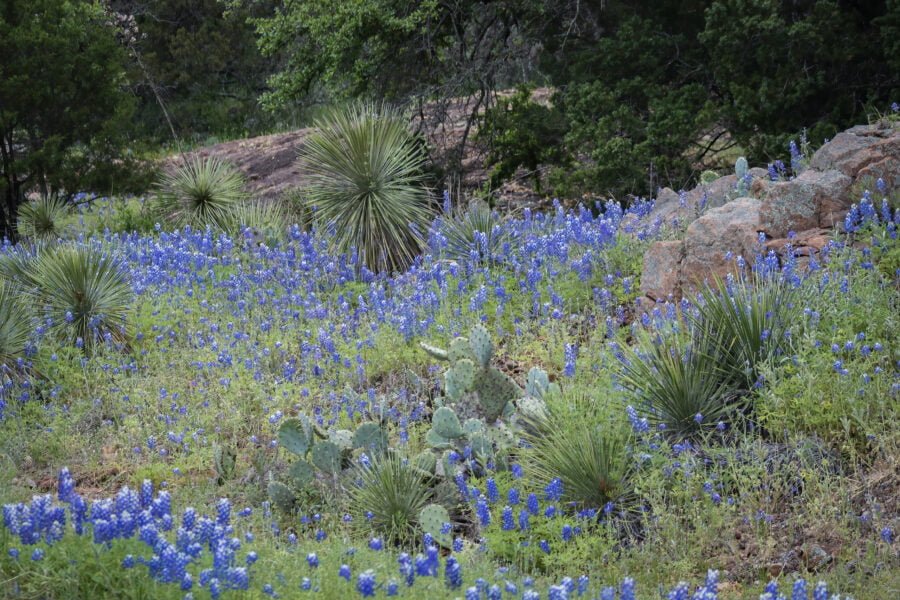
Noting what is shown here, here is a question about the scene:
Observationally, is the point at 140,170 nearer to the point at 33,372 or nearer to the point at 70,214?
the point at 70,214

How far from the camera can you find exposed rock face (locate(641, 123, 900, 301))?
7402mm

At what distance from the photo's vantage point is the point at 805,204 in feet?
25.0

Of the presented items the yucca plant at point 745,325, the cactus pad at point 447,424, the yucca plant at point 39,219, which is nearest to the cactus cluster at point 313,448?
the cactus pad at point 447,424

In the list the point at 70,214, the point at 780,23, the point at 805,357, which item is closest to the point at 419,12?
the point at 780,23

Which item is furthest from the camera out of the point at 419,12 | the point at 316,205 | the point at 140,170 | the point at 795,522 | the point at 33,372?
the point at 140,170

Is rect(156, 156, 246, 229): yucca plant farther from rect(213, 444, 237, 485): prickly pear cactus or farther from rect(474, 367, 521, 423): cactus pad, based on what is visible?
rect(474, 367, 521, 423): cactus pad

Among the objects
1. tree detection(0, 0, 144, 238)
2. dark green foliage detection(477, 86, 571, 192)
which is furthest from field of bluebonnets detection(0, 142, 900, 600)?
tree detection(0, 0, 144, 238)

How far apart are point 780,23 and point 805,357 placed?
22.1 feet

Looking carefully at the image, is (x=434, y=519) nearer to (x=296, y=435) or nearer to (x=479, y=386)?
(x=296, y=435)

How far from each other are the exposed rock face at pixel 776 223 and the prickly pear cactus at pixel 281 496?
2.96 m

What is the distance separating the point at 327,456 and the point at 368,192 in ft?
18.6

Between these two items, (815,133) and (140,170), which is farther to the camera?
(140,170)

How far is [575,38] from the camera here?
13938mm

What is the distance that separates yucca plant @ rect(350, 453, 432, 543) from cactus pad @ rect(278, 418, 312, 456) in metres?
0.48
